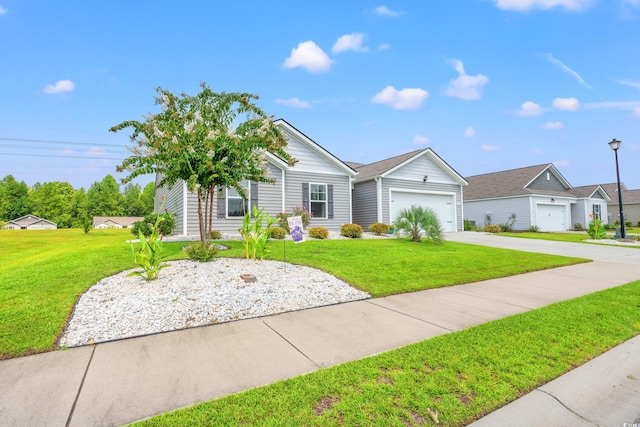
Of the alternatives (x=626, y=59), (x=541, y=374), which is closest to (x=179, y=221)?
(x=541, y=374)

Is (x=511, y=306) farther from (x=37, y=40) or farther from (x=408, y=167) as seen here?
(x=37, y=40)

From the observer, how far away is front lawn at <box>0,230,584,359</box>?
11.5 feet

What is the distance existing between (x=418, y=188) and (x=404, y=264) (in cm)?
1121

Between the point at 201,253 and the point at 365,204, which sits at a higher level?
the point at 365,204

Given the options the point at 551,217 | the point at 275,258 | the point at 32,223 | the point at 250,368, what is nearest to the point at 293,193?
the point at 275,258

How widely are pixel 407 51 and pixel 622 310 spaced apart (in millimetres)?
11571

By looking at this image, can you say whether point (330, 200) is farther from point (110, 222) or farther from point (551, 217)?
point (110, 222)

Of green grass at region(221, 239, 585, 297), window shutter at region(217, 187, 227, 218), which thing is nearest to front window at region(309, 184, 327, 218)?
window shutter at region(217, 187, 227, 218)

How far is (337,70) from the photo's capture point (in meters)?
14.0

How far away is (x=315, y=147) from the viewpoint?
1481 centimetres

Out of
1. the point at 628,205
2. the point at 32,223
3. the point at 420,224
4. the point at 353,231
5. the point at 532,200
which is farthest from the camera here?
the point at 32,223

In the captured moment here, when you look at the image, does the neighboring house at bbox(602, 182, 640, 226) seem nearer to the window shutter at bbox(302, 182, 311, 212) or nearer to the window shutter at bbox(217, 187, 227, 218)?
the window shutter at bbox(302, 182, 311, 212)

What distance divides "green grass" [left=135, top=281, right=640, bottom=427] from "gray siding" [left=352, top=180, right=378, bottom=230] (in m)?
13.1

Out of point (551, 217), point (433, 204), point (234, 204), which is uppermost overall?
point (433, 204)
